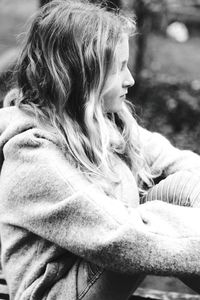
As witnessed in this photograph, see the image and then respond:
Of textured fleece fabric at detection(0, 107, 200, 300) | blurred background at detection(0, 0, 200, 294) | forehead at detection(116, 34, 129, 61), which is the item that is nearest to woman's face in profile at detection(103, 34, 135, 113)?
forehead at detection(116, 34, 129, 61)

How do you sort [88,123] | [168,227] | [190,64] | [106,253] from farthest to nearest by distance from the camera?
[190,64]
[88,123]
[168,227]
[106,253]

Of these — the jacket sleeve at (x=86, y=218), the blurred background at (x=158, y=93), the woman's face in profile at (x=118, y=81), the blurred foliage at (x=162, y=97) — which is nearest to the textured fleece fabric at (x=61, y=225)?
the jacket sleeve at (x=86, y=218)

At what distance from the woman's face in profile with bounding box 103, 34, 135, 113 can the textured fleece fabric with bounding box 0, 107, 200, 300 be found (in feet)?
1.00

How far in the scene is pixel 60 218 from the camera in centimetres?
185

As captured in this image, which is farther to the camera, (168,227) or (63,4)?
(63,4)

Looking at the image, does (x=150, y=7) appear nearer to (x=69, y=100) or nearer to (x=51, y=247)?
(x=69, y=100)

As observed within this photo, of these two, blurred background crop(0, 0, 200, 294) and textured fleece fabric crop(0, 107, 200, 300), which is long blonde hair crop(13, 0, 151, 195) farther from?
blurred background crop(0, 0, 200, 294)

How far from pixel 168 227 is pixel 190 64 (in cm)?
722

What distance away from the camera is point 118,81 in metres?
2.16

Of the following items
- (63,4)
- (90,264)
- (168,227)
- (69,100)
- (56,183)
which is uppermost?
(63,4)

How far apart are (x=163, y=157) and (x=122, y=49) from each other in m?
0.64

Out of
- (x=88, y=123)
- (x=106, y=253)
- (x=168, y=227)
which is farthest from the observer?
(x=88, y=123)

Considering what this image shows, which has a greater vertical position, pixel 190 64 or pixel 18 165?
pixel 18 165

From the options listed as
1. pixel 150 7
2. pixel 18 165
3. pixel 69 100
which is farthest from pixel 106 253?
pixel 150 7
